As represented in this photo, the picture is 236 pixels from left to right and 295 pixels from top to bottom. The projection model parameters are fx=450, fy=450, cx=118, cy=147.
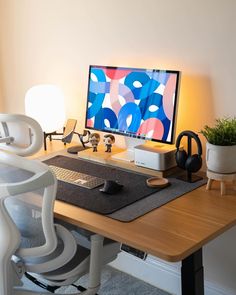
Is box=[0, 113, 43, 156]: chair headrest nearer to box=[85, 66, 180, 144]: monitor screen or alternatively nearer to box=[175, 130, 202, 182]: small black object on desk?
box=[85, 66, 180, 144]: monitor screen

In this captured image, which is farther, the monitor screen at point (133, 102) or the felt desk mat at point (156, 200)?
the monitor screen at point (133, 102)

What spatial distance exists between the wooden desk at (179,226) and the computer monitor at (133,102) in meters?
0.39

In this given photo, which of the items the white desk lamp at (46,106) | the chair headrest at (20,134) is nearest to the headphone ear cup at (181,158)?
the chair headrest at (20,134)

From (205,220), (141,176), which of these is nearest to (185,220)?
(205,220)

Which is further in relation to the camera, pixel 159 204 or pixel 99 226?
pixel 159 204

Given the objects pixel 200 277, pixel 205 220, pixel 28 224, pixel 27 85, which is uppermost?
pixel 27 85

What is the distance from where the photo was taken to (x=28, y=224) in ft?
5.45

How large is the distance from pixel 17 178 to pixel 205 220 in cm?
65

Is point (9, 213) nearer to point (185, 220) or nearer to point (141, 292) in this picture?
point (185, 220)

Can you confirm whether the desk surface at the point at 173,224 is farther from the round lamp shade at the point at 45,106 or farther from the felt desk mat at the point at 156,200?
the round lamp shade at the point at 45,106

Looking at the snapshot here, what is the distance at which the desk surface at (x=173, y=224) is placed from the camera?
4.46 feet

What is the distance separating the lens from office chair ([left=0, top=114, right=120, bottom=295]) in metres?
1.46

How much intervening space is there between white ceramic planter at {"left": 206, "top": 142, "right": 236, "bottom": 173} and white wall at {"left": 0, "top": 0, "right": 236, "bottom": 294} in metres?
0.27

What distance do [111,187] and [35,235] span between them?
1.11 ft
